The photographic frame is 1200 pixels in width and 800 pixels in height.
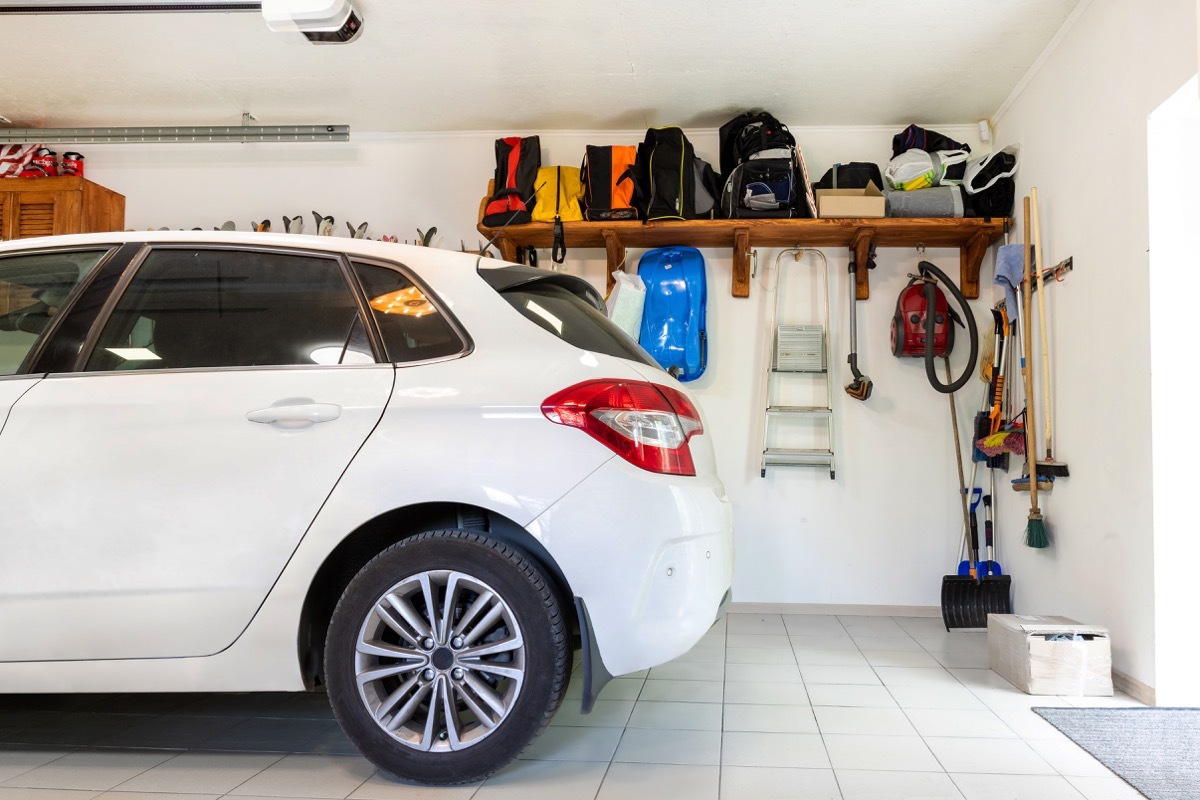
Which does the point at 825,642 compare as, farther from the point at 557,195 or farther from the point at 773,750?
the point at 557,195

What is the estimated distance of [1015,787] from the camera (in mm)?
2072

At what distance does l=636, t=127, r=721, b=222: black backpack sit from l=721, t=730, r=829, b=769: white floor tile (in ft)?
9.29

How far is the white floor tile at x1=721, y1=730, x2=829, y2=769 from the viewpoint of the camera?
224 cm

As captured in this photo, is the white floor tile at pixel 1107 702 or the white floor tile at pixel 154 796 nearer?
the white floor tile at pixel 154 796

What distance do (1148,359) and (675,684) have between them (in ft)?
6.66

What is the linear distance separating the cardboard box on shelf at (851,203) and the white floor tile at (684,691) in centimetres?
259

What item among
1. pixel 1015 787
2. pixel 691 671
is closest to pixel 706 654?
pixel 691 671

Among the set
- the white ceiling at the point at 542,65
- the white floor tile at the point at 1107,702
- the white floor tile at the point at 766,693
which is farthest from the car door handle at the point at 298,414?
the white floor tile at the point at 1107,702

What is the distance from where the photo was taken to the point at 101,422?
2.02m

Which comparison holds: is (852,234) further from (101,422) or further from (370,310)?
(101,422)

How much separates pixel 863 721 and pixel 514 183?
327cm

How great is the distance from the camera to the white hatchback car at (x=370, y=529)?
76.5 inches

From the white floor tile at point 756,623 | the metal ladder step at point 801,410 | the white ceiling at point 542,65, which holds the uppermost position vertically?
the white ceiling at point 542,65

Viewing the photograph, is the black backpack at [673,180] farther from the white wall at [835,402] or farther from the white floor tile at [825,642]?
the white floor tile at [825,642]
